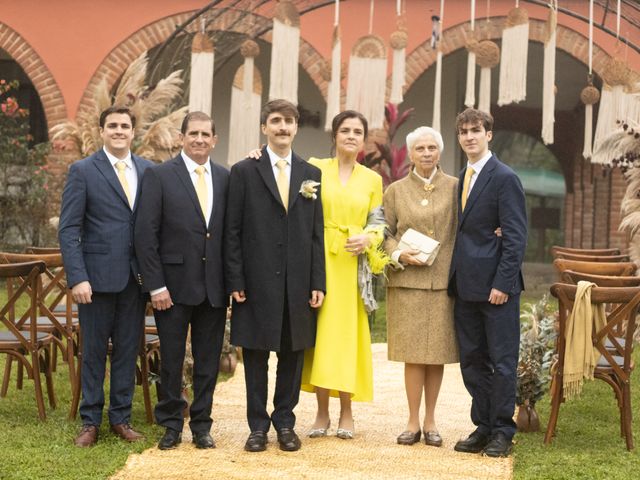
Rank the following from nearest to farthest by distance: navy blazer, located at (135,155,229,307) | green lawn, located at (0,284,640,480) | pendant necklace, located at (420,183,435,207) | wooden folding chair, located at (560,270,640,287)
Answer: green lawn, located at (0,284,640,480), navy blazer, located at (135,155,229,307), pendant necklace, located at (420,183,435,207), wooden folding chair, located at (560,270,640,287)

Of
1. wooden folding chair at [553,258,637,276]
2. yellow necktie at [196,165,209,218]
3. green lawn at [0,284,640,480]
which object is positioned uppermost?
yellow necktie at [196,165,209,218]

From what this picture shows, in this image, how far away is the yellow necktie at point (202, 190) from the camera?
16.4 feet

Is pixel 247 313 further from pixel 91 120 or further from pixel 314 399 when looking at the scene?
pixel 91 120

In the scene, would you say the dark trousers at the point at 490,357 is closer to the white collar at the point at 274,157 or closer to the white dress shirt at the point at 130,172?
the white collar at the point at 274,157

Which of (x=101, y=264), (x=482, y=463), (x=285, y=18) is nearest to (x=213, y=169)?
(x=101, y=264)

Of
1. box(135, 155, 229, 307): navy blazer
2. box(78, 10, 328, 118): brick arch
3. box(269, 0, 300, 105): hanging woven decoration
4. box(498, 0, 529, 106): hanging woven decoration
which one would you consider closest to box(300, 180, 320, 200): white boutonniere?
box(135, 155, 229, 307): navy blazer

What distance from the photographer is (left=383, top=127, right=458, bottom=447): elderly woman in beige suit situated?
516 cm

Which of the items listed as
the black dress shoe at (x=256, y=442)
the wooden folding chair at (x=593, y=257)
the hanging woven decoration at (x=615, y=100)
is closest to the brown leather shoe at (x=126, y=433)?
the black dress shoe at (x=256, y=442)

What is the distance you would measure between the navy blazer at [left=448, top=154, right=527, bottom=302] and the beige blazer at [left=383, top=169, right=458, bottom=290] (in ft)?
0.36

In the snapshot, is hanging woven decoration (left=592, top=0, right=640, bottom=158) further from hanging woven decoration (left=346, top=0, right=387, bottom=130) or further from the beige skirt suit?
the beige skirt suit

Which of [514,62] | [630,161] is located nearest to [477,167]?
[630,161]

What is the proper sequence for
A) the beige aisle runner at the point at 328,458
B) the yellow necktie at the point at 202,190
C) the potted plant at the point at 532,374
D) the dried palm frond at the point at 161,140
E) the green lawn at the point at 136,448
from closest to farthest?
the beige aisle runner at the point at 328,458 < the green lawn at the point at 136,448 < the yellow necktie at the point at 202,190 < the potted plant at the point at 532,374 < the dried palm frond at the point at 161,140

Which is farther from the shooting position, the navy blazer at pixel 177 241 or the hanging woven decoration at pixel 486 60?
the hanging woven decoration at pixel 486 60

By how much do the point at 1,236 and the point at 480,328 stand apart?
402 inches
